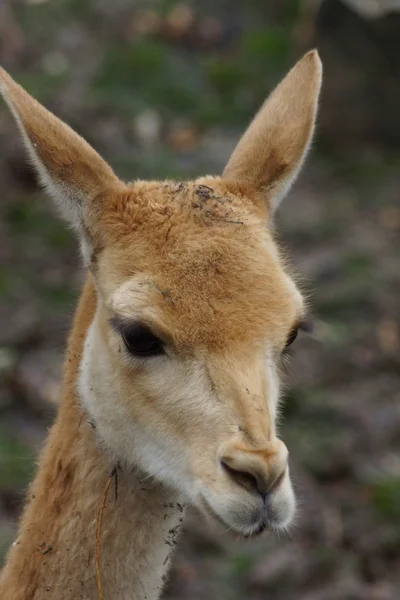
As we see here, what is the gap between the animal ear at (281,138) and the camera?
4574 millimetres

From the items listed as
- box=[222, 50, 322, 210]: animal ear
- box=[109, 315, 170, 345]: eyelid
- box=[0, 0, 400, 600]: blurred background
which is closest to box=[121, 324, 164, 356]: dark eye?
box=[109, 315, 170, 345]: eyelid

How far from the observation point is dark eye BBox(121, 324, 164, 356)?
384 centimetres

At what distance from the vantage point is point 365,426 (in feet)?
27.0

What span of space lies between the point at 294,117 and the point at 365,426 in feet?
13.2

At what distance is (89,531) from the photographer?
4.16 m

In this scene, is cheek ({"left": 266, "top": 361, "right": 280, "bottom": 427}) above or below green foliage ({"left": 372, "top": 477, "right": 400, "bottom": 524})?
above

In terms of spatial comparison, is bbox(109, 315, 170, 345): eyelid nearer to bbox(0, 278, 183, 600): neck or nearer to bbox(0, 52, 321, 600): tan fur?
bbox(0, 52, 321, 600): tan fur

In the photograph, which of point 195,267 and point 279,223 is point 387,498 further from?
point 195,267

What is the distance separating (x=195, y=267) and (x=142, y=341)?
0.32m

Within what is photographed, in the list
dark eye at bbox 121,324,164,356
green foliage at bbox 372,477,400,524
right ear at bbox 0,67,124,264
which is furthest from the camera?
green foliage at bbox 372,477,400,524

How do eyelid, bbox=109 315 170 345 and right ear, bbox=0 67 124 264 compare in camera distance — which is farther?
right ear, bbox=0 67 124 264

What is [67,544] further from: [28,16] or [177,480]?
[28,16]

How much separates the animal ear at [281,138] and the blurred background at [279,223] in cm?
248

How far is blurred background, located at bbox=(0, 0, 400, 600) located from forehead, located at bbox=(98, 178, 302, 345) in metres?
2.82
